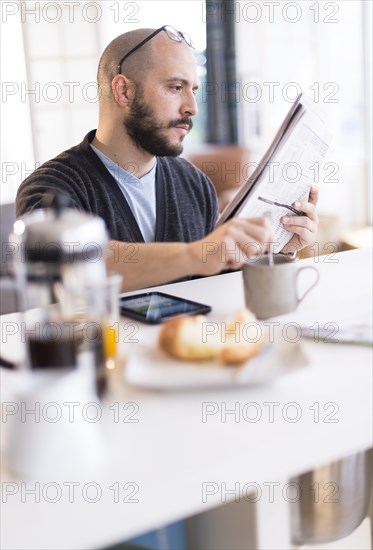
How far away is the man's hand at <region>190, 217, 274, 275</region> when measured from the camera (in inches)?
44.0

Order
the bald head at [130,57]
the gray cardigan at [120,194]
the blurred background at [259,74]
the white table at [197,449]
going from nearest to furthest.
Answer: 1. the white table at [197,449]
2. the gray cardigan at [120,194]
3. the bald head at [130,57]
4. the blurred background at [259,74]

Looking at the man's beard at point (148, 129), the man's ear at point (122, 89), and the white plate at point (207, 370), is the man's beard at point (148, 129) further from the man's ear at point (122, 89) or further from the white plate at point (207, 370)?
the white plate at point (207, 370)

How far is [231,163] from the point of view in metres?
5.35

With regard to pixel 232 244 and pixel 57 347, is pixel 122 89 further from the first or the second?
pixel 57 347

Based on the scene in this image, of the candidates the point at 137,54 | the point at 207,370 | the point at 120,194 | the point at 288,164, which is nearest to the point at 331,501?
the point at 207,370

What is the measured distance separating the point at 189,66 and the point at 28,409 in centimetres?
140

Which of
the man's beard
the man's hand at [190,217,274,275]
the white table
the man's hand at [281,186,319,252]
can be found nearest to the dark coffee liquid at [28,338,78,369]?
the white table

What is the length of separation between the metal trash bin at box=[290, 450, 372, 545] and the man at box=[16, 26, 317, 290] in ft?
3.16

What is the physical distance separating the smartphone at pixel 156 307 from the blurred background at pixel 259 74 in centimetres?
348

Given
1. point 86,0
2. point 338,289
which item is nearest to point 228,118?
point 86,0

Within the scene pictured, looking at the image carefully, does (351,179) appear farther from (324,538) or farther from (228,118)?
(324,538)

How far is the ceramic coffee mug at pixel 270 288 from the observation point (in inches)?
44.3

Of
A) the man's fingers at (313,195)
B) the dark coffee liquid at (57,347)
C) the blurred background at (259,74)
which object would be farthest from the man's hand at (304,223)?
the blurred background at (259,74)

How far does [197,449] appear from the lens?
0.74m
